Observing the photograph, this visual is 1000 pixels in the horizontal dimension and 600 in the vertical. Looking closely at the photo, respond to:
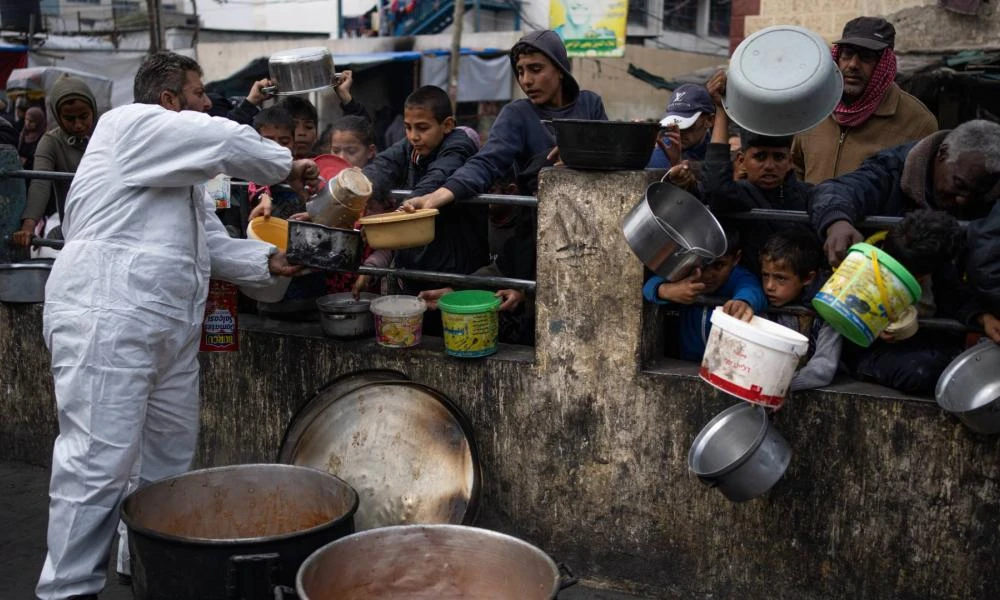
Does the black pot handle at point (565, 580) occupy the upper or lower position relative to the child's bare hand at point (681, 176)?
lower

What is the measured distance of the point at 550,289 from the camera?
12.4ft

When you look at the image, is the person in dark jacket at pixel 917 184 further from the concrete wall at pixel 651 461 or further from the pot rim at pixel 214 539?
the pot rim at pixel 214 539

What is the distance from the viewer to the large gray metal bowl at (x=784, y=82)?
143 inches

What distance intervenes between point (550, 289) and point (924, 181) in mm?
1362

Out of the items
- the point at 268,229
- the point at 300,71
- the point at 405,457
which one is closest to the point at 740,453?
the point at 405,457

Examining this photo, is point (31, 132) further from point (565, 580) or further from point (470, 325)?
point (565, 580)

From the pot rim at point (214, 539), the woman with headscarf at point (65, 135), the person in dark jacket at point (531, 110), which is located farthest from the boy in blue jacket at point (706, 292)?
the woman with headscarf at point (65, 135)

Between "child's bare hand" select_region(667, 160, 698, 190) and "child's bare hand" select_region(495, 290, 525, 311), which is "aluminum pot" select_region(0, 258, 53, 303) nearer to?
"child's bare hand" select_region(495, 290, 525, 311)

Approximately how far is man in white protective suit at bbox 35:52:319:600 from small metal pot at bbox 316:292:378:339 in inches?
29.1

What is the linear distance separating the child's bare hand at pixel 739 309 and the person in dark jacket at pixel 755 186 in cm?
41

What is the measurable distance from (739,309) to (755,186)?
71 cm

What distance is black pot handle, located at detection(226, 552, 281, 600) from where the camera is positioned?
2.79 m

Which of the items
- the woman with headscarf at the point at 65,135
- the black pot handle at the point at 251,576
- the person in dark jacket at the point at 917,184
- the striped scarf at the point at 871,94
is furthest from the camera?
the woman with headscarf at the point at 65,135

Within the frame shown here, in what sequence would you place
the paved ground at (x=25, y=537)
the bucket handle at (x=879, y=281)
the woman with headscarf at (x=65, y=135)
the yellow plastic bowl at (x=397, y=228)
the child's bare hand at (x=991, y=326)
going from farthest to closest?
1. the woman with headscarf at (x=65, y=135)
2. the paved ground at (x=25, y=537)
3. the yellow plastic bowl at (x=397, y=228)
4. the child's bare hand at (x=991, y=326)
5. the bucket handle at (x=879, y=281)
